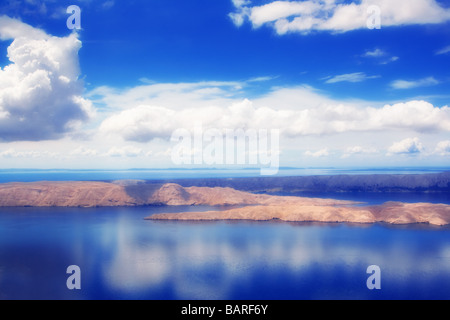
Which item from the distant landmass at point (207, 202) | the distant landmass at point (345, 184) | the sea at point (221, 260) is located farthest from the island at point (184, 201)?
the distant landmass at point (345, 184)

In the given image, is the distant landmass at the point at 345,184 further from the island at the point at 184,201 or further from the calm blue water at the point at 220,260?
the calm blue water at the point at 220,260

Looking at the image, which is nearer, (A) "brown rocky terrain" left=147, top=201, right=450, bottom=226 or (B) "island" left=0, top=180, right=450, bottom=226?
(A) "brown rocky terrain" left=147, top=201, right=450, bottom=226

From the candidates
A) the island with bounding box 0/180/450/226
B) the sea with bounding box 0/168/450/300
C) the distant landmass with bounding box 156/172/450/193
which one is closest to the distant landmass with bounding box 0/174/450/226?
the island with bounding box 0/180/450/226

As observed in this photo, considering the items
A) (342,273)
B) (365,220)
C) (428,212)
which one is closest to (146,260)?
(342,273)

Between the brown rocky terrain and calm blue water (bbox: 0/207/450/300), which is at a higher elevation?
the brown rocky terrain

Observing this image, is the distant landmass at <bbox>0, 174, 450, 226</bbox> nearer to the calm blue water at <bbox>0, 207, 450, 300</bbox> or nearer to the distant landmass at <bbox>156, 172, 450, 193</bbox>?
the calm blue water at <bbox>0, 207, 450, 300</bbox>

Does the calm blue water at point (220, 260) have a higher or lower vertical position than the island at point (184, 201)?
lower
